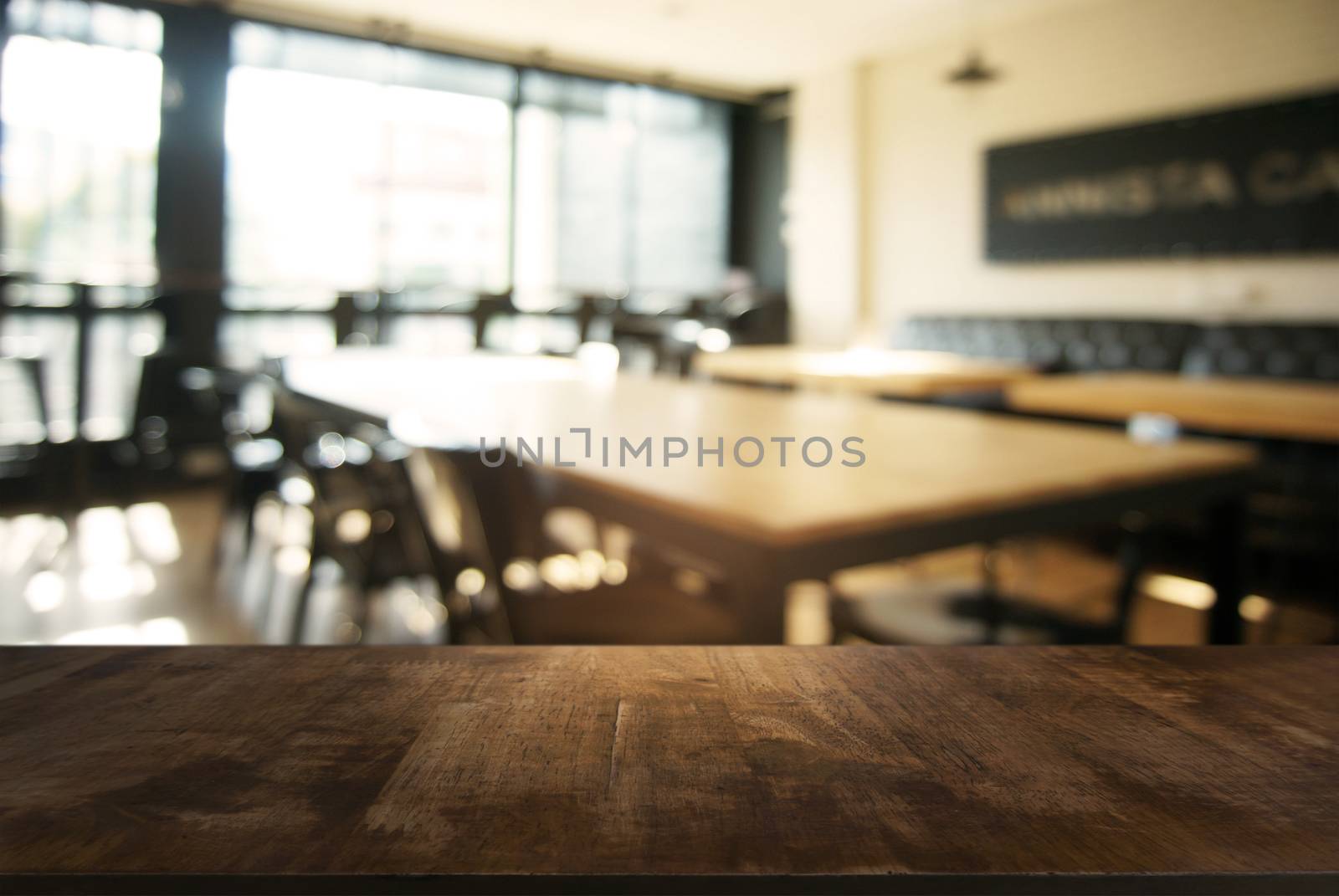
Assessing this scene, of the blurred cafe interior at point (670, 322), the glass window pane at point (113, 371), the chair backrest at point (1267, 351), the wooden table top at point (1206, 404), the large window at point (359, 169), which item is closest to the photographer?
the blurred cafe interior at point (670, 322)

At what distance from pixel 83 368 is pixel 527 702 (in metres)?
5.59

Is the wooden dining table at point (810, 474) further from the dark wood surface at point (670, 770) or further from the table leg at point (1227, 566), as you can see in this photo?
the dark wood surface at point (670, 770)

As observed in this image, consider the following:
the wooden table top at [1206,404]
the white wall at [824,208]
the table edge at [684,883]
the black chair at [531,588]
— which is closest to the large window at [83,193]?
the black chair at [531,588]

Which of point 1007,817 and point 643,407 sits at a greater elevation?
point 643,407

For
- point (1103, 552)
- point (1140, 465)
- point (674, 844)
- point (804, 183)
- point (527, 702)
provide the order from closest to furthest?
point (674, 844) → point (527, 702) → point (1140, 465) → point (1103, 552) → point (804, 183)

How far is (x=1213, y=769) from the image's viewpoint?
0.48 metres

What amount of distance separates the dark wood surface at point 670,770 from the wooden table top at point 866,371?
318 centimetres

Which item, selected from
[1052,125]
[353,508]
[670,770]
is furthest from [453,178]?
[670,770]

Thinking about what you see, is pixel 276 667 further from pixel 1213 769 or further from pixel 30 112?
pixel 30 112

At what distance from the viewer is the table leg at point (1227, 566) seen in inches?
72.7

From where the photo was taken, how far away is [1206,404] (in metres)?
3.03

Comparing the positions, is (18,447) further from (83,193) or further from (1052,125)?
(1052,125)

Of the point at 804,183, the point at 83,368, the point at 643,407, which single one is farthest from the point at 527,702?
the point at 804,183

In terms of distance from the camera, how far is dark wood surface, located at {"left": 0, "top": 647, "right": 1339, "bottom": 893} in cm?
38
